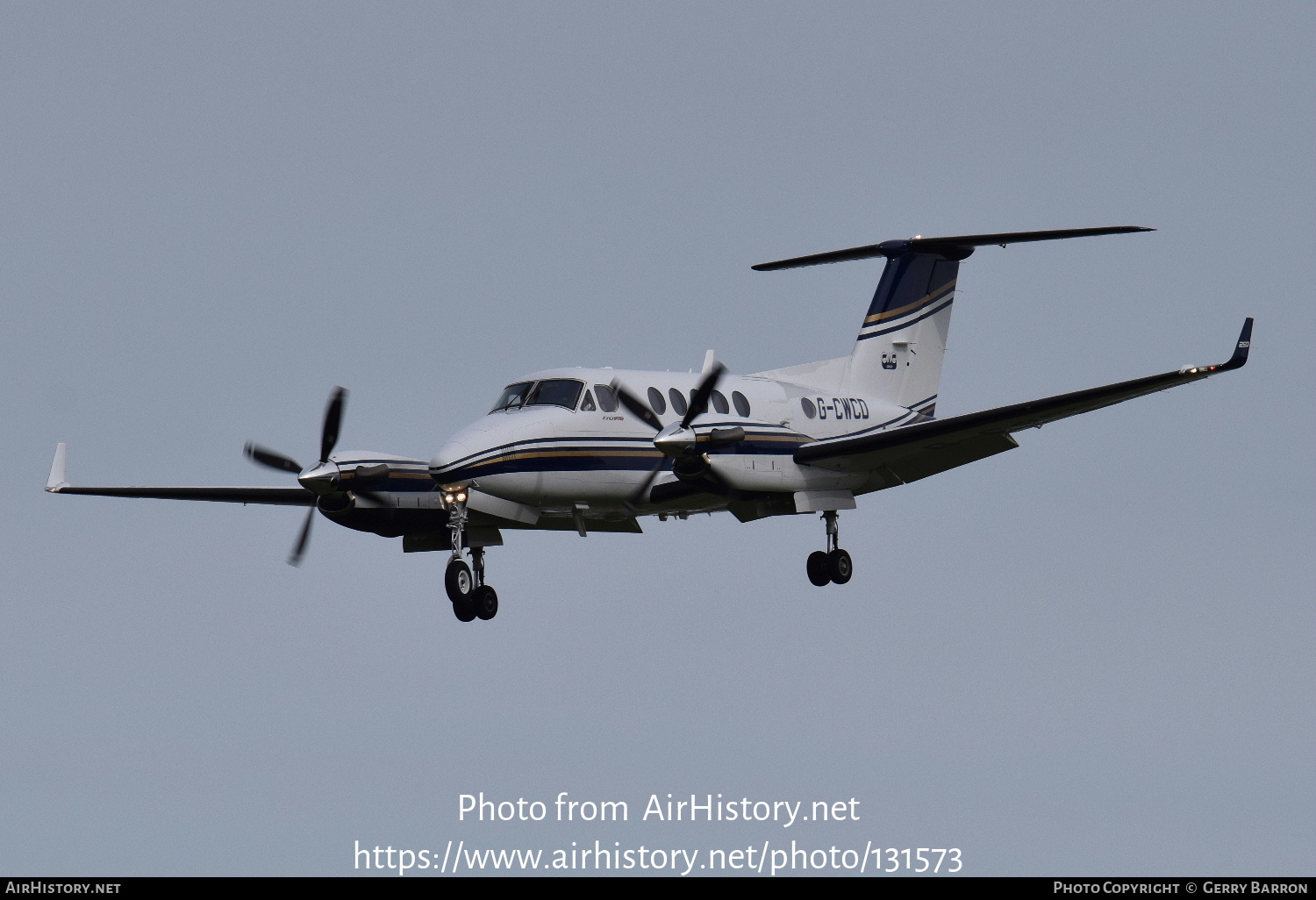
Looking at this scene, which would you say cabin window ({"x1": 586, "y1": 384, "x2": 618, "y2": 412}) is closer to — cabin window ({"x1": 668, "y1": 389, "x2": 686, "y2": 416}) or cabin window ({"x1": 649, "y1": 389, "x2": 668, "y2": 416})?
cabin window ({"x1": 649, "y1": 389, "x2": 668, "y2": 416})

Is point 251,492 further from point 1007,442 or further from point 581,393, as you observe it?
point 1007,442

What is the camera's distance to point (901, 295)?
3092 centimetres

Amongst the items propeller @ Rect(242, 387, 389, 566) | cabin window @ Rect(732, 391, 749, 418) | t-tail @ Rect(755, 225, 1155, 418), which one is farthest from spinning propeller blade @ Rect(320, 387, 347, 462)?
t-tail @ Rect(755, 225, 1155, 418)

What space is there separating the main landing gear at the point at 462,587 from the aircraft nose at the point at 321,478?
1.74m

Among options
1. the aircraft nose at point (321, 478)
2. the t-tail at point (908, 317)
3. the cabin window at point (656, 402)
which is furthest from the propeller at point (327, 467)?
the t-tail at point (908, 317)

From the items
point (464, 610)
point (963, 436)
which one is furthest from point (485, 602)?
point (963, 436)

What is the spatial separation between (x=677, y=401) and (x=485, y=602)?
424 centimetres

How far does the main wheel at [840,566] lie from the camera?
27.6 metres

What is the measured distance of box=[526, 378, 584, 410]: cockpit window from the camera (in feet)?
81.4

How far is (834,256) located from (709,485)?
8.17 meters

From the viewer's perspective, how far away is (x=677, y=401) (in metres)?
25.8

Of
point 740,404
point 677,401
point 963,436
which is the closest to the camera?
point 963,436

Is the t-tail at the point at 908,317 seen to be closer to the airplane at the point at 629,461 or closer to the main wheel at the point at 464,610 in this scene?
the airplane at the point at 629,461

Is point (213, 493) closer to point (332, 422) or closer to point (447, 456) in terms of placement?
point (332, 422)
